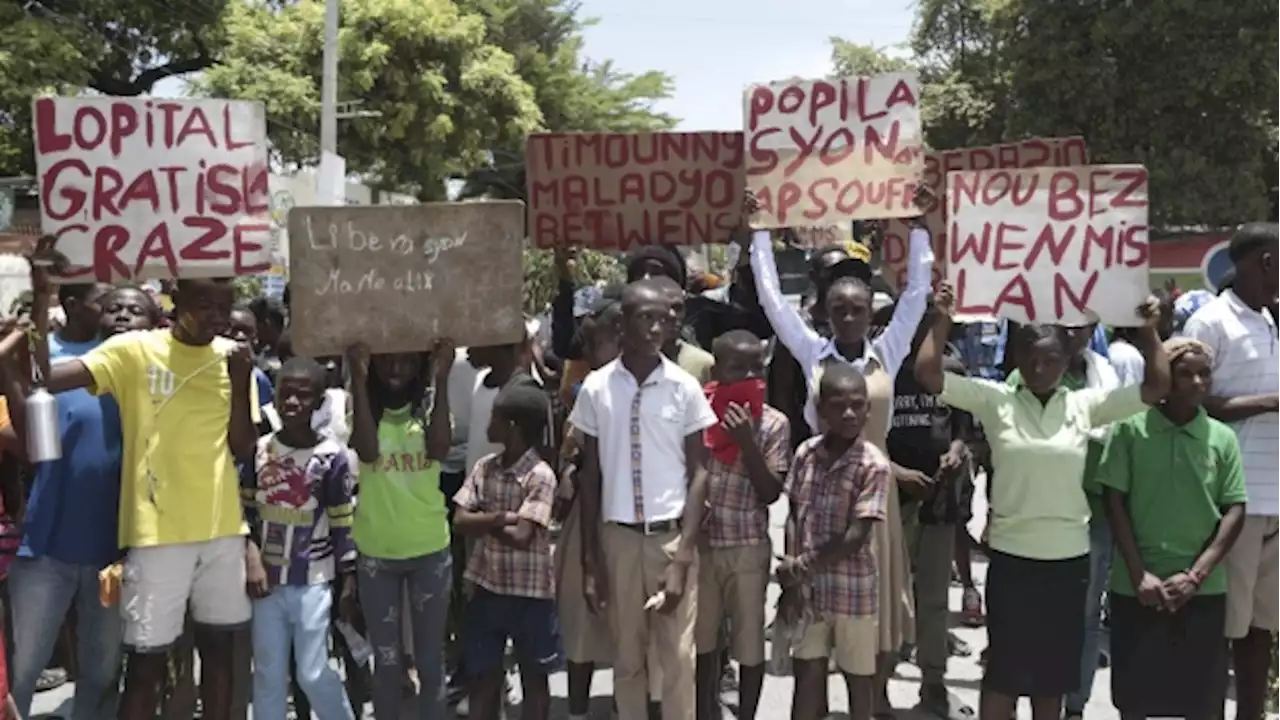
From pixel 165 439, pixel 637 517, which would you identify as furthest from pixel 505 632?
pixel 165 439

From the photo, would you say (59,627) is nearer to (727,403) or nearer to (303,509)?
(303,509)

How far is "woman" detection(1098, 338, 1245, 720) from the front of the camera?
4035 millimetres

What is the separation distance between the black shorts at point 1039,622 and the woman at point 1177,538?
0.56ft

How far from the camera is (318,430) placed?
4.57 m

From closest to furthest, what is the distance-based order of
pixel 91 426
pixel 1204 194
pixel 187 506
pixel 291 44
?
pixel 187 506
pixel 91 426
pixel 1204 194
pixel 291 44

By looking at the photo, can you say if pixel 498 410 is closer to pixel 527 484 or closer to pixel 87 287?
pixel 527 484

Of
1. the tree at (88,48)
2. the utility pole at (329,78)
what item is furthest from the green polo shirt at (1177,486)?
the tree at (88,48)

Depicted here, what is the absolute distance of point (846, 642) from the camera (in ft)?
13.4

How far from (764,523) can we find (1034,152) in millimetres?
2681

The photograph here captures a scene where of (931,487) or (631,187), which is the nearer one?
(931,487)

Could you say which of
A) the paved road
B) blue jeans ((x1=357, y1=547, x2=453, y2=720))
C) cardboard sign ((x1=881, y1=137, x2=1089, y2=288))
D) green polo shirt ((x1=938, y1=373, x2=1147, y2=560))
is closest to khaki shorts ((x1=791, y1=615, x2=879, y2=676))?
green polo shirt ((x1=938, y1=373, x2=1147, y2=560))

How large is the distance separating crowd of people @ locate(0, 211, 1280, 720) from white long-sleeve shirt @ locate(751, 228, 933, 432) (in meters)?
0.01

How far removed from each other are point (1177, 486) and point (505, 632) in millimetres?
2439

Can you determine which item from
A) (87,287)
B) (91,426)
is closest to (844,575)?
(91,426)
